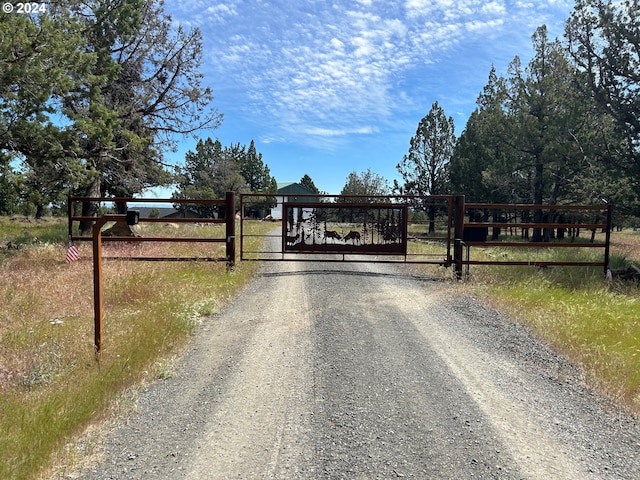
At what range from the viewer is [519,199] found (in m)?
29.3

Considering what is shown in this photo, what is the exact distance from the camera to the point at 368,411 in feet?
12.3

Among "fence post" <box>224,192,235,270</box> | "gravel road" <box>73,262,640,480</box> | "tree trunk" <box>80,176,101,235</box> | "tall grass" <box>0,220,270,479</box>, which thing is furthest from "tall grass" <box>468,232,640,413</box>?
"tree trunk" <box>80,176,101,235</box>

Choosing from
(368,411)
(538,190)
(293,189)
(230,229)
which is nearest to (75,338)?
(368,411)

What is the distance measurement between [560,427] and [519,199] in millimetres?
28898

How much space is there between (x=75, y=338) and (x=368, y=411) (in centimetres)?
383

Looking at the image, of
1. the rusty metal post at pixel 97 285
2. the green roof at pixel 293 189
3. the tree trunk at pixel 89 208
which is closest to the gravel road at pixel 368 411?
the rusty metal post at pixel 97 285

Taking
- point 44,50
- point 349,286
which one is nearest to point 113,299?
point 349,286

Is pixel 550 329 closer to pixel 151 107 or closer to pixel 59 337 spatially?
pixel 59 337

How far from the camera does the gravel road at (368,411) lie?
3.01 meters

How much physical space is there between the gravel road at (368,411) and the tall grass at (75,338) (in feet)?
1.21

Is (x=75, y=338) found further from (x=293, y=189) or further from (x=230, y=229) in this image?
(x=293, y=189)

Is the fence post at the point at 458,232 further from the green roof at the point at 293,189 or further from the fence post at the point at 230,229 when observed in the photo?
the green roof at the point at 293,189

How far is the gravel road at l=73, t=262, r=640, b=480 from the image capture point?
9.87 ft

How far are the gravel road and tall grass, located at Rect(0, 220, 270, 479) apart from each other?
14.5 inches
